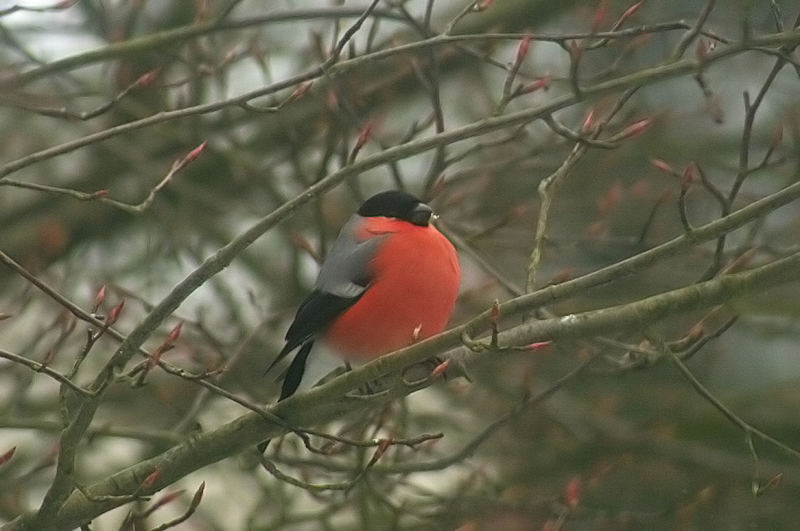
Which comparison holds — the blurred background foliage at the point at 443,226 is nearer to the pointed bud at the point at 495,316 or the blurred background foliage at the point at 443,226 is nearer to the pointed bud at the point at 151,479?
the pointed bud at the point at 151,479

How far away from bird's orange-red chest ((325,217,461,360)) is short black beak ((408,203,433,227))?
79mm

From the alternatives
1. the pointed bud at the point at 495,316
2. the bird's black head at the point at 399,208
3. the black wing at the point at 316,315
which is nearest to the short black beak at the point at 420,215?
the bird's black head at the point at 399,208

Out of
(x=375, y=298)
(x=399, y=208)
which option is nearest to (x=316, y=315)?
(x=375, y=298)

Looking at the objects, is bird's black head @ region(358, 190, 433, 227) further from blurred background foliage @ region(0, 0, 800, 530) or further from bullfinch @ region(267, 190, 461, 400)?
blurred background foliage @ region(0, 0, 800, 530)


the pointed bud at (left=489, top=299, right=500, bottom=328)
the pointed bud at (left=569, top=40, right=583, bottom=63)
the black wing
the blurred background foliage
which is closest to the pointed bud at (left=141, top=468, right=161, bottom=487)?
the pointed bud at (left=489, top=299, right=500, bottom=328)

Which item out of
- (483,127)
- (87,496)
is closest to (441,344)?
(483,127)

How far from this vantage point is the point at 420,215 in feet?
15.0

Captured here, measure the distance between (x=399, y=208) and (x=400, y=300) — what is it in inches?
17.4

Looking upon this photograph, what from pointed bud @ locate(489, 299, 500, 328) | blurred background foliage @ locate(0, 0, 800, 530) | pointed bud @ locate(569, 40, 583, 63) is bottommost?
blurred background foliage @ locate(0, 0, 800, 530)

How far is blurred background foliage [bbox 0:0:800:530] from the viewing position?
5.26 metres

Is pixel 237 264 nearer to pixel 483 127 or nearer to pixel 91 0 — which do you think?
pixel 91 0

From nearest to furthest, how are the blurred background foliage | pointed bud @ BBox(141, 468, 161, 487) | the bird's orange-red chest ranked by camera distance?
pointed bud @ BBox(141, 468, 161, 487)
the bird's orange-red chest
the blurred background foliage

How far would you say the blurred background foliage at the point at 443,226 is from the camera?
5.26 metres

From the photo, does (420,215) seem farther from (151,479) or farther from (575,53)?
(151,479)
